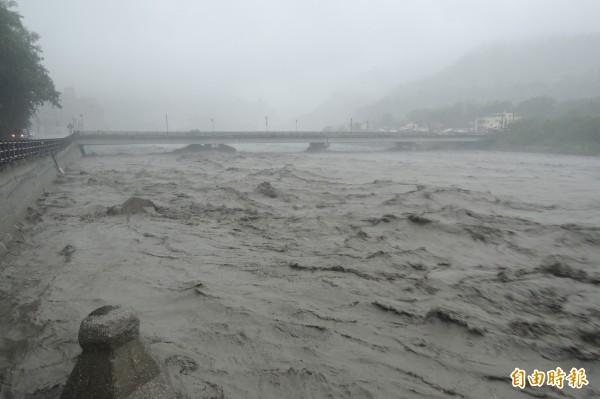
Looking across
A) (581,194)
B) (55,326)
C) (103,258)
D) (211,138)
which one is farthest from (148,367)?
(211,138)

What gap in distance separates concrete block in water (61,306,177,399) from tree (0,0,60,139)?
3731 centimetres

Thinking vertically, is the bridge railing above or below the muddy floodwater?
above

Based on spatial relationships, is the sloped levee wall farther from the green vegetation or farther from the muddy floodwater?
the green vegetation

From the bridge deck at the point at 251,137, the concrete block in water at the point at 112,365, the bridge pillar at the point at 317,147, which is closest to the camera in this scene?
the concrete block in water at the point at 112,365

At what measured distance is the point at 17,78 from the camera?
34594mm

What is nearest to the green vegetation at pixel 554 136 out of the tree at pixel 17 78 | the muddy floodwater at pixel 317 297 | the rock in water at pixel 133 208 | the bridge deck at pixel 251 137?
the bridge deck at pixel 251 137

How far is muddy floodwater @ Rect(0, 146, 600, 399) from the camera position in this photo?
4.87 m

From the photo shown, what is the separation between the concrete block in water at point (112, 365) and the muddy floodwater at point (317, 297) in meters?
1.01

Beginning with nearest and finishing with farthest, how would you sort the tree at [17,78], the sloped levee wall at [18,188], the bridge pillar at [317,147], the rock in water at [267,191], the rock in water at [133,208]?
the sloped levee wall at [18,188], the rock in water at [133,208], the rock in water at [267,191], the tree at [17,78], the bridge pillar at [317,147]

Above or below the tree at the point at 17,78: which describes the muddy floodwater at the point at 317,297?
below

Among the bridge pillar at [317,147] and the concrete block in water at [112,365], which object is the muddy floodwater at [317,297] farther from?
the bridge pillar at [317,147]

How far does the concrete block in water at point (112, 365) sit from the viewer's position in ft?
11.0

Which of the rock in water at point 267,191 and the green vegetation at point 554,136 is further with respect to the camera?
the green vegetation at point 554,136

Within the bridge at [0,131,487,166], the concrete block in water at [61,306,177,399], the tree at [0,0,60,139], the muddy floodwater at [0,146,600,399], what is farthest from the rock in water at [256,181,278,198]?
the bridge at [0,131,487,166]
